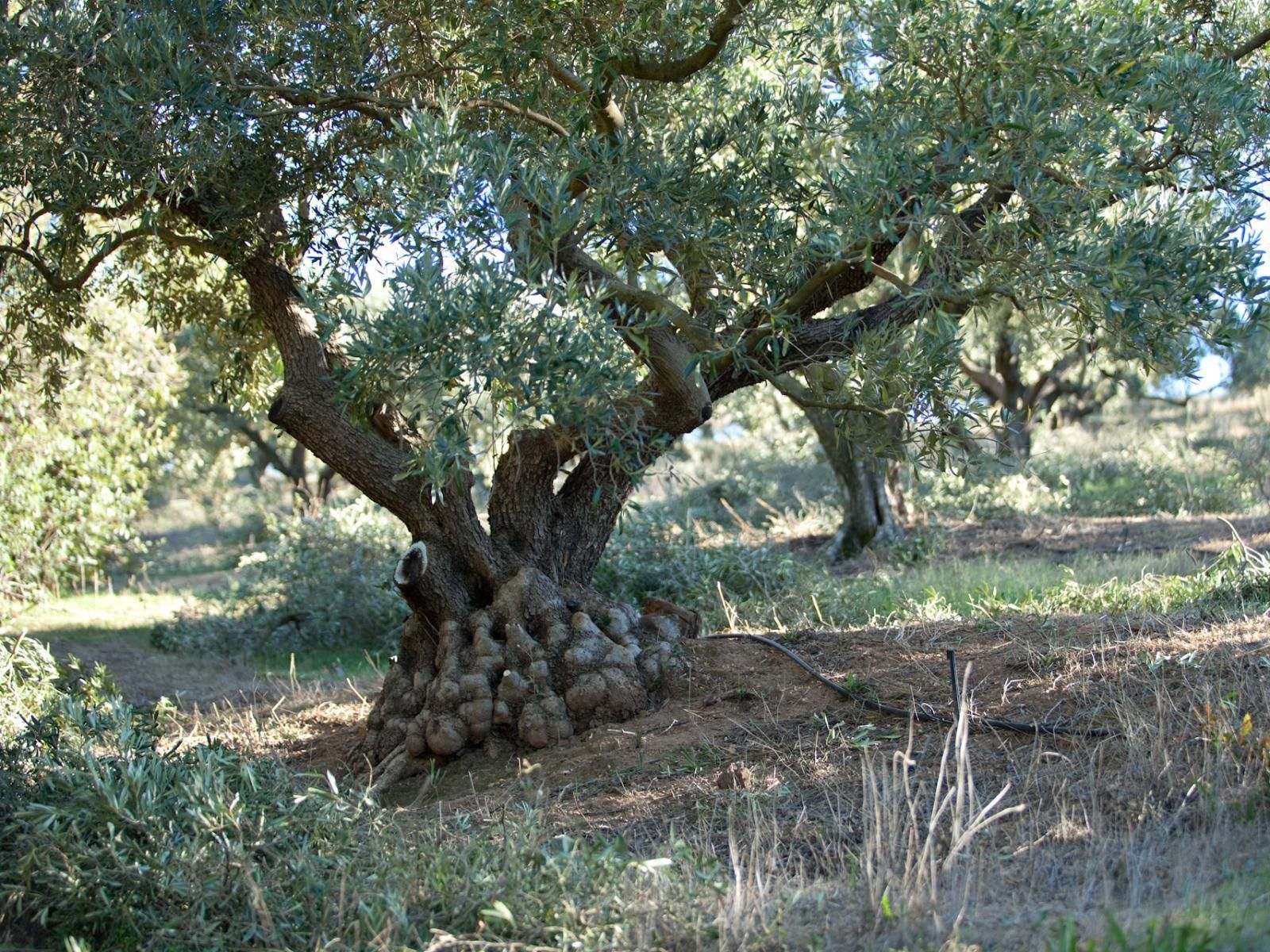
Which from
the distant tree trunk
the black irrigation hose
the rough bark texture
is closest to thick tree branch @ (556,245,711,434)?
the rough bark texture

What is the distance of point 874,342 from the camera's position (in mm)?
5203

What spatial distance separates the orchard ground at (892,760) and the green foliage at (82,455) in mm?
2069

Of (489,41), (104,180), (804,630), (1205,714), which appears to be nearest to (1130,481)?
(804,630)

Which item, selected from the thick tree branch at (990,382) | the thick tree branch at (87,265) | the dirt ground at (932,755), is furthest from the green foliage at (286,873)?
the thick tree branch at (990,382)

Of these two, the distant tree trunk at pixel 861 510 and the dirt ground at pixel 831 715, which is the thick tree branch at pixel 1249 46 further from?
the distant tree trunk at pixel 861 510

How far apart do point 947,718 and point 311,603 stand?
8.18 m

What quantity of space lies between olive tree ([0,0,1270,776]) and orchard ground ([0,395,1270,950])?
28.7 inches

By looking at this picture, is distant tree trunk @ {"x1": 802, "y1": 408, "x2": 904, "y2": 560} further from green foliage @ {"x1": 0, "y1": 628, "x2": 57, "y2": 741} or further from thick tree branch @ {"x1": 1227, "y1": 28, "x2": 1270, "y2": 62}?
green foliage @ {"x1": 0, "y1": 628, "x2": 57, "y2": 741}

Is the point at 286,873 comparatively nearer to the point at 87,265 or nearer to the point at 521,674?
the point at 521,674

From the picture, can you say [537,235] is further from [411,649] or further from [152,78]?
[411,649]

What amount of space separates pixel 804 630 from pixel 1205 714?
2.78 m

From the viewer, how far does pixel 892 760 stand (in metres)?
4.94

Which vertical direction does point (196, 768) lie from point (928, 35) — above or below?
below

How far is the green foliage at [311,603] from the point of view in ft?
38.8
